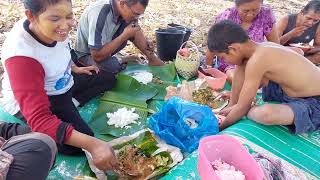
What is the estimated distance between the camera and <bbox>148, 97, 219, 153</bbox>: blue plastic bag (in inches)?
96.7

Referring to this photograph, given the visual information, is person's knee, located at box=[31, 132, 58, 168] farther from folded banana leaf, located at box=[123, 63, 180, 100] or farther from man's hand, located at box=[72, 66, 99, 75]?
folded banana leaf, located at box=[123, 63, 180, 100]

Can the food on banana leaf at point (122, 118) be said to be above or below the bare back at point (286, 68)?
below

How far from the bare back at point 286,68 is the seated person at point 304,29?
1352 millimetres

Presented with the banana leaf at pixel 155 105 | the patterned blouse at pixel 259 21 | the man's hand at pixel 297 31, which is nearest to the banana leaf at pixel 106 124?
the banana leaf at pixel 155 105

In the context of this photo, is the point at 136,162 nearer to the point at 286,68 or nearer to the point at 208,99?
the point at 208,99

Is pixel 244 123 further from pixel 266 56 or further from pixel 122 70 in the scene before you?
pixel 122 70

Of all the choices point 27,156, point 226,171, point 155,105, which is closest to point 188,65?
point 155,105

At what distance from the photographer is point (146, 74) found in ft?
11.3

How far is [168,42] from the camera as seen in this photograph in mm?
3818

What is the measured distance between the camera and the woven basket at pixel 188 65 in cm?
341

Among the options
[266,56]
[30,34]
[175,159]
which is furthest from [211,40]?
[30,34]

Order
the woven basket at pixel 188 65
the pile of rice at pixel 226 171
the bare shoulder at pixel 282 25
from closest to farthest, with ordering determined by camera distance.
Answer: the pile of rice at pixel 226 171, the woven basket at pixel 188 65, the bare shoulder at pixel 282 25

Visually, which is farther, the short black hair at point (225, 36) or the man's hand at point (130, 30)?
the man's hand at point (130, 30)

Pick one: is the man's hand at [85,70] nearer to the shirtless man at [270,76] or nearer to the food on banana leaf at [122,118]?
the food on banana leaf at [122,118]
